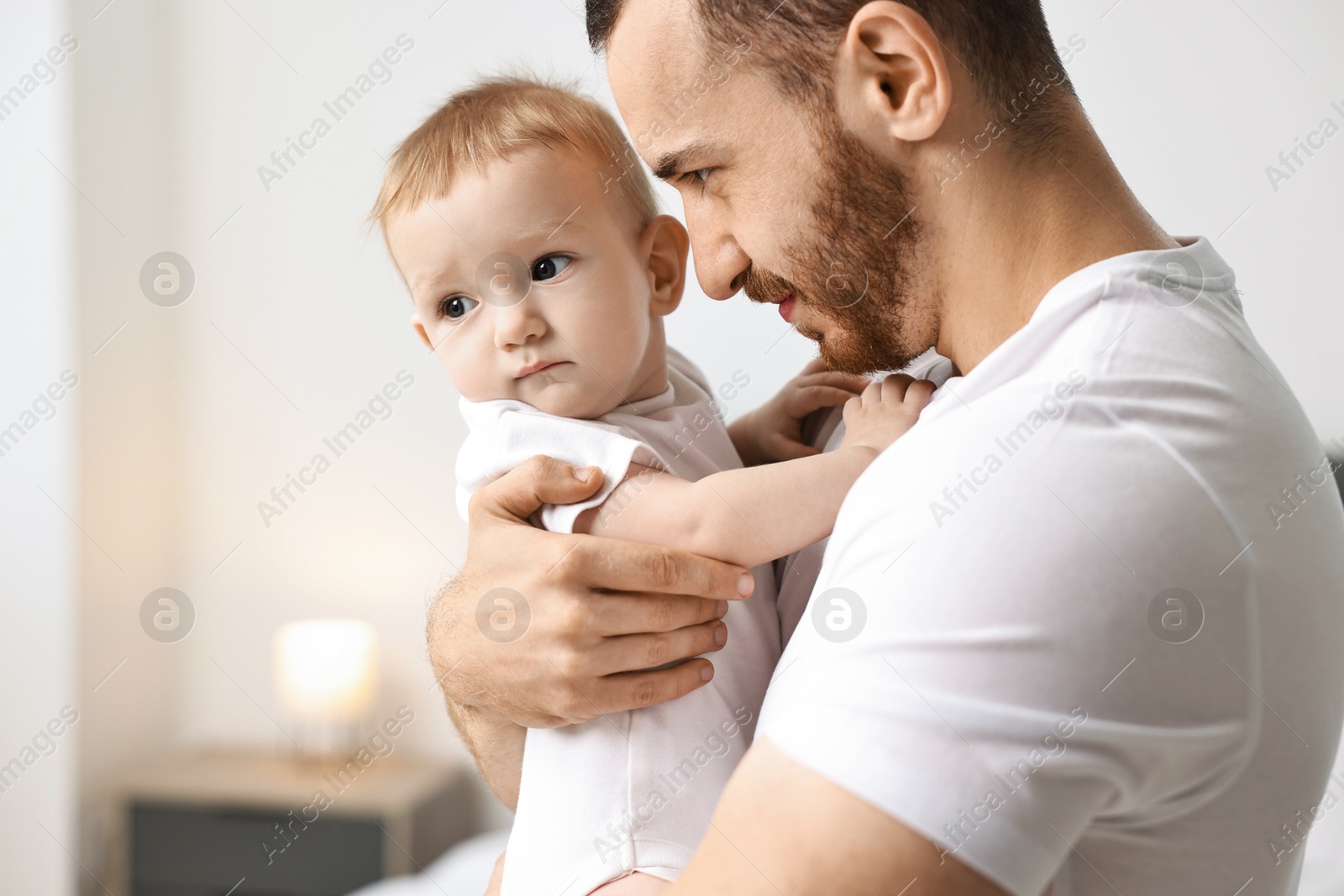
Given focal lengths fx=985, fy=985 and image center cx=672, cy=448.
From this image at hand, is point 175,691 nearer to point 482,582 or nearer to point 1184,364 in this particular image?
point 482,582

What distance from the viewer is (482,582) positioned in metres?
1.02

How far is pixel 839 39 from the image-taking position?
815 millimetres

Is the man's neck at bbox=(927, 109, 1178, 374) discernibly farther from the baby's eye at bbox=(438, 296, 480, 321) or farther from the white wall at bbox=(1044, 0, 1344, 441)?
the white wall at bbox=(1044, 0, 1344, 441)

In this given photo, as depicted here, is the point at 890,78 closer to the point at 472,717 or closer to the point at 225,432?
the point at 472,717

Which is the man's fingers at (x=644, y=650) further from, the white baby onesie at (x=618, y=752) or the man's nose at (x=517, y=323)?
the man's nose at (x=517, y=323)

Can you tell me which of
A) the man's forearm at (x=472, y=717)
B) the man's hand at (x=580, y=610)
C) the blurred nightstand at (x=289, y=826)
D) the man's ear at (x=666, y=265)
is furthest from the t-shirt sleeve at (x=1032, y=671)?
the blurred nightstand at (x=289, y=826)

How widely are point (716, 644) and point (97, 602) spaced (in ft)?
8.82

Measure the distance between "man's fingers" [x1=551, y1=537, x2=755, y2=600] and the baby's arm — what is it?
2cm

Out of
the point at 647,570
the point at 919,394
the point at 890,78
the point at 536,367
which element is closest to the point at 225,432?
the point at 536,367

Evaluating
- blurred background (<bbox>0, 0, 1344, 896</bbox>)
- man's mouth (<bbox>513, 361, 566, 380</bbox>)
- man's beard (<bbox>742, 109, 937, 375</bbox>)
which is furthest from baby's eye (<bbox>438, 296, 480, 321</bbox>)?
blurred background (<bbox>0, 0, 1344, 896</bbox>)

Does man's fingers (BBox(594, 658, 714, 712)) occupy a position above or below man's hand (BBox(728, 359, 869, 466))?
below

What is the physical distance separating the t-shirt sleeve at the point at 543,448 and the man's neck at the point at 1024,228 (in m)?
0.36

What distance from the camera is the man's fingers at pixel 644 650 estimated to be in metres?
0.94

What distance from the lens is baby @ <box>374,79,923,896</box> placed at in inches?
37.2
